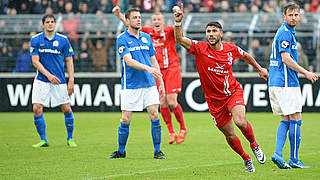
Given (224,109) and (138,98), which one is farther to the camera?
(138,98)

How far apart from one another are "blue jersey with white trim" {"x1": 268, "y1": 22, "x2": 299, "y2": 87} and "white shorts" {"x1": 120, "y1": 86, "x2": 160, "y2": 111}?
6.41 ft

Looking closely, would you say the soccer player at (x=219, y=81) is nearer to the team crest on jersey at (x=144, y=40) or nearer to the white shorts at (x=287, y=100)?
the white shorts at (x=287, y=100)

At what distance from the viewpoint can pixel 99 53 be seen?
59.0 ft

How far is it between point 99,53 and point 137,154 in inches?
355

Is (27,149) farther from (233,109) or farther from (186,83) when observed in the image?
(186,83)

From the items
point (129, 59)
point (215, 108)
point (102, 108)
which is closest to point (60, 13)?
point (102, 108)

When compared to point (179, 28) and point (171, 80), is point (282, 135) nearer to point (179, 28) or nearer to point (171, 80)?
point (179, 28)

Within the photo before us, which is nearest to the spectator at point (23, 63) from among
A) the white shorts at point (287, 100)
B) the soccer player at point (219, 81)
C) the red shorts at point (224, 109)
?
the soccer player at point (219, 81)

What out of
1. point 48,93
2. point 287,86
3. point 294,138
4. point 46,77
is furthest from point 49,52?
point 294,138

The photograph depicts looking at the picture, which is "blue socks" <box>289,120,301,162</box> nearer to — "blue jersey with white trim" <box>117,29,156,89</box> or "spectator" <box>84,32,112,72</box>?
"blue jersey with white trim" <box>117,29,156,89</box>

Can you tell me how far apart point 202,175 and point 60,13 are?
1398 cm

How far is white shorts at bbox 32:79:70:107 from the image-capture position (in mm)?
10617

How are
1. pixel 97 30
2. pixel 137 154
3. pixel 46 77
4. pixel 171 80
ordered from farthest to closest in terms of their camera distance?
pixel 97 30, pixel 171 80, pixel 46 77, pixel 137 154

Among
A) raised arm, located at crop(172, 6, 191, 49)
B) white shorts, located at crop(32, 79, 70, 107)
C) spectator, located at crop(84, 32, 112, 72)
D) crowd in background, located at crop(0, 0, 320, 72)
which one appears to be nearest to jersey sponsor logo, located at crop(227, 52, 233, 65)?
raised arm, located at crop(172, 6, 191, 49)
